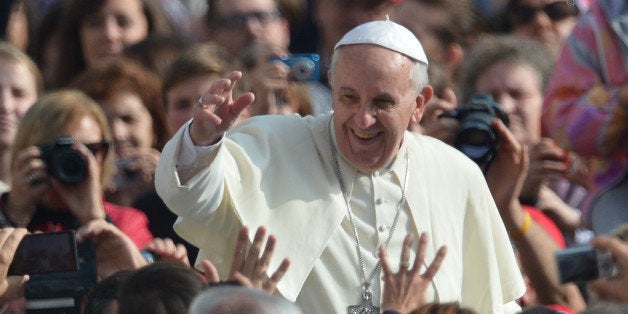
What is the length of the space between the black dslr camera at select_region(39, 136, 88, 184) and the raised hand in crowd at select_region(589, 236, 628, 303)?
6.74 ft

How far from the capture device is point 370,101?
621cm

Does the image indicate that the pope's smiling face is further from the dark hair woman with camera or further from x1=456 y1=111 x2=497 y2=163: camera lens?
the dark hair woman with camera

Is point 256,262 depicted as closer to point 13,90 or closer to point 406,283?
point 406,283

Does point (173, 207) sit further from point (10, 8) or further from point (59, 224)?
point (10, 8)

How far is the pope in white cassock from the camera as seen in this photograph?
599 centimetres

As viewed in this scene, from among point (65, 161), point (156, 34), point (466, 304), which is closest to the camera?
point (466, 304)

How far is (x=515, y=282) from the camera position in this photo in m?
6.56

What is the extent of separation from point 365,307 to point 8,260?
3.87 feet

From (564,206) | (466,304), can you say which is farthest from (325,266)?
(564,206)

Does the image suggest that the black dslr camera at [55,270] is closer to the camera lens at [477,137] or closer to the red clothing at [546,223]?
the camera lens at [477,137]

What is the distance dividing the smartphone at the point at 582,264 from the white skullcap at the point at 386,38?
1106 millimetres

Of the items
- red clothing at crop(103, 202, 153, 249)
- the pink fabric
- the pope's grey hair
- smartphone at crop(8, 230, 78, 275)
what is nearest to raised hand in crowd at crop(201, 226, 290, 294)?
smartphone at crop(8, 230, 78, 275)

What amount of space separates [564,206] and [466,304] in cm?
158

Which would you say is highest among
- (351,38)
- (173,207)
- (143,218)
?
(351,38)
